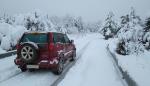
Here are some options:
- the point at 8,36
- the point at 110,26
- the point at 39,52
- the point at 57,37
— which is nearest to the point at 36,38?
the point at 39,52

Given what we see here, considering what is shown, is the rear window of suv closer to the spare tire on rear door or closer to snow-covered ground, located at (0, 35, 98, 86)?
the spare tire on rear door

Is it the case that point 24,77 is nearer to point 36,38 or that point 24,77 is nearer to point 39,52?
point 39,52

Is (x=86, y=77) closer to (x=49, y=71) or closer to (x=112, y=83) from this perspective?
(x=112, y=83)

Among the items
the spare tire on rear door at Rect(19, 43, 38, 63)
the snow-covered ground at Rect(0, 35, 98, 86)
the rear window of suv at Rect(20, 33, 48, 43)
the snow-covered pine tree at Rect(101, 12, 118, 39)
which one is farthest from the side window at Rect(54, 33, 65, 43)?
the snow-covered pine tree at Rect(101, 12, 118, 39)

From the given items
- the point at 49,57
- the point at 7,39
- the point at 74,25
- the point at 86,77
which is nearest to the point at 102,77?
the point at 86,77

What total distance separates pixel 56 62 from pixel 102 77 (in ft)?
6.87

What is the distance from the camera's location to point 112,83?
28.0 ft

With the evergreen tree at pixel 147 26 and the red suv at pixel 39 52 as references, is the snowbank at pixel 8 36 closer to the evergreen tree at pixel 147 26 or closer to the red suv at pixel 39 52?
the red suv at pixel 39 52

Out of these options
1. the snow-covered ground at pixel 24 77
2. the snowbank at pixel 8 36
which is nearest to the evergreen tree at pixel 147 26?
the snow-covered ground at pixel 24 77

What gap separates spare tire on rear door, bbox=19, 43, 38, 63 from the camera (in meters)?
9.27

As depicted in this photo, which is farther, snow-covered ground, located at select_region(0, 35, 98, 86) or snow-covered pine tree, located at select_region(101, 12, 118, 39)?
snow-covered pine tree, located at select_region(101, 12, 118, 39)

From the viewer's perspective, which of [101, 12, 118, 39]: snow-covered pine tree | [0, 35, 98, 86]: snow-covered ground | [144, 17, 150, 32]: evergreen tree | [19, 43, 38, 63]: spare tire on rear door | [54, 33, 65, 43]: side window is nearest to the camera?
[0, 35, 98, 86]: snow-covered ground

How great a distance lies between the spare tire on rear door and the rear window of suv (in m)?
0.51

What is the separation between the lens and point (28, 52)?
9375 millimetres
